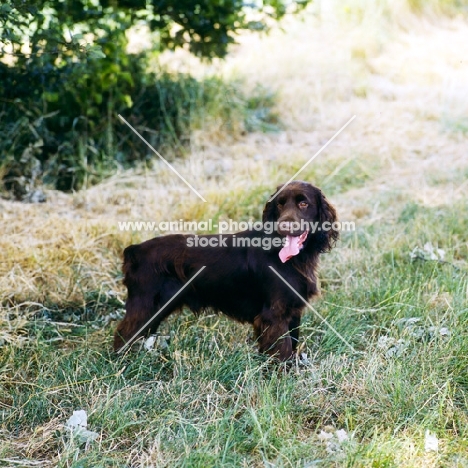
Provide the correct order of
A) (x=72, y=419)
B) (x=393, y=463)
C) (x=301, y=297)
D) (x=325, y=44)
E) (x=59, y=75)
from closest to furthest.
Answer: (x=393, y=463), (x=72, y=419), (x=301, y=297), (x=59, y=75), (x=325, y=44)

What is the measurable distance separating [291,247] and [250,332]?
737 millimetres

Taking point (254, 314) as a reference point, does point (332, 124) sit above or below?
above

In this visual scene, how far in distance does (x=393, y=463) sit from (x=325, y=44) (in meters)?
8.04

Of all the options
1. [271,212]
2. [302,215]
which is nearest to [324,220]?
[302,215]

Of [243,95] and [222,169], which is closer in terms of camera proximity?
[222,169]

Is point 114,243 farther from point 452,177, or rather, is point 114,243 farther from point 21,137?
point 452,177

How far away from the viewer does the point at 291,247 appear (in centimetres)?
363

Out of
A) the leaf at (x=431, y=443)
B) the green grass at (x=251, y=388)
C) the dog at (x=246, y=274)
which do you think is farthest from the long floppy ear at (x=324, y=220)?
the leaf at (x=431, y=443)

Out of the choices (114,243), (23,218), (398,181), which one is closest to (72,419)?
(114,243)

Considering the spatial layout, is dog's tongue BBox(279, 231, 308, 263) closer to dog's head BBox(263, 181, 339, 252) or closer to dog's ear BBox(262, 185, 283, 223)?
dog's head BBox(263, 181, 339, 252)

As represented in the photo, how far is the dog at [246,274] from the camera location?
3.70 m

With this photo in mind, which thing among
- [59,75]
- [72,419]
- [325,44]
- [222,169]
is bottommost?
[72,419]

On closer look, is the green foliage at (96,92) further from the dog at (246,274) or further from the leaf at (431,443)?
the leaf at (431,443)

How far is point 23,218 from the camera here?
17.2 feet
